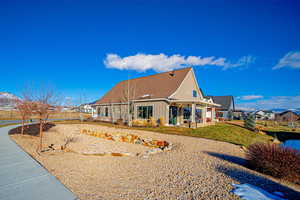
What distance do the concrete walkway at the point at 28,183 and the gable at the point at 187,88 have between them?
509 inches

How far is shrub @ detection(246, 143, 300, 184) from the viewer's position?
4.26 metres

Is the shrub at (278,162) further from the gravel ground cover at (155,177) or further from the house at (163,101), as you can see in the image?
the house at (163,101)

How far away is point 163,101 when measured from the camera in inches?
622

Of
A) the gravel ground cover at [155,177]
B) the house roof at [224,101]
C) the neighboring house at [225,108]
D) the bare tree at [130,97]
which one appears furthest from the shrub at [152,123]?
the house roof at [224,101]

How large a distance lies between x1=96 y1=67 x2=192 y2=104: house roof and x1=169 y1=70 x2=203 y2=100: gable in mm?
394

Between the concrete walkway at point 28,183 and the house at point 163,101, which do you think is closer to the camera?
the concrete walkway at point 28,183

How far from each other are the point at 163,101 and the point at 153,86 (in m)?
4.02

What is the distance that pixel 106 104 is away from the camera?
2295 centimetres

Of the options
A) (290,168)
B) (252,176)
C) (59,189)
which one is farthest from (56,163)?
(290,168)

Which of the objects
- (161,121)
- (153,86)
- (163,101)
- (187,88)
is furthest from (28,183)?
(187,88)

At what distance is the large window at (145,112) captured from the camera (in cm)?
1702

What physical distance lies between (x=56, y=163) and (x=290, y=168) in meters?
7.45

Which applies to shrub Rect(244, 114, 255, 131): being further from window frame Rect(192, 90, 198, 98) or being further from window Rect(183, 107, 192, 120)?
window Rect(183, 107, 192, 120)

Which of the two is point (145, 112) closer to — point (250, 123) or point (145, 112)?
point (145, 112)
